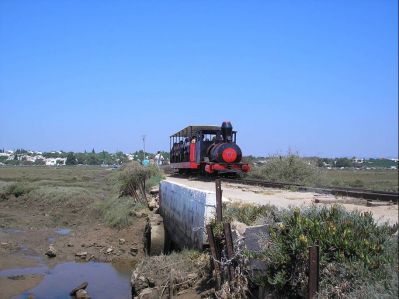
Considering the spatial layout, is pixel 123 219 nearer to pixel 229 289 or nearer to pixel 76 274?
pixel 76 274

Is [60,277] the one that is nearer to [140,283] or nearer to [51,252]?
[51,252]

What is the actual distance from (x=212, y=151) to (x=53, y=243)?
8.34 metres

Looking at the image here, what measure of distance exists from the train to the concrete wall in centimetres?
466

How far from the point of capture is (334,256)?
638 cm

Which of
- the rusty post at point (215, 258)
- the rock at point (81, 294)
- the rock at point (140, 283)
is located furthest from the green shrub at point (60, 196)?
the rusty post at point (215, 258)

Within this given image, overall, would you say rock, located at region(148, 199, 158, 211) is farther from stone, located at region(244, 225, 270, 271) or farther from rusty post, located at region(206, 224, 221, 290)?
stone, located at region(244, 225, 270, 271)

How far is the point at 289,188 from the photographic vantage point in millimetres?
16625

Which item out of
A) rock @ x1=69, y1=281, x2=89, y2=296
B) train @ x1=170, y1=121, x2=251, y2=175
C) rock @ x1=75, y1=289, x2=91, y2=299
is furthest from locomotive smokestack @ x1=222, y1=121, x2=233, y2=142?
rock @ x1=75, y1=289, x2=91, y2=299

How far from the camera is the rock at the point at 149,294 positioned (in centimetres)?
1009

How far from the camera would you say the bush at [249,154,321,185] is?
83.9 ft

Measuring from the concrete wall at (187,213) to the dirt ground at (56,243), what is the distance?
2.59m

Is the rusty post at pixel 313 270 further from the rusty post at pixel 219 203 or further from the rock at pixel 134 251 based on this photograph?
the rock at pixel 134 251

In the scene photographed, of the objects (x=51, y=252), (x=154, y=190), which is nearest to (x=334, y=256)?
(x=51, y=252)

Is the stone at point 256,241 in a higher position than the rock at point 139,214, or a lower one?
higher
